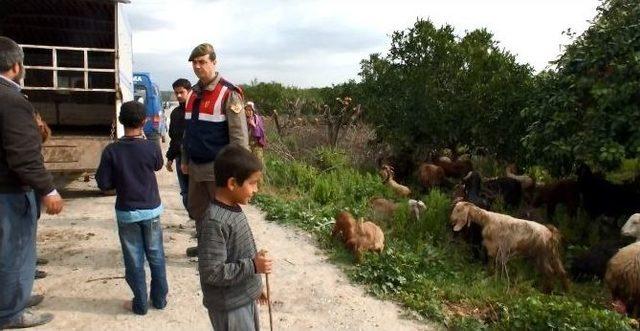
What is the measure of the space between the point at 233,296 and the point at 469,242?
416 cm

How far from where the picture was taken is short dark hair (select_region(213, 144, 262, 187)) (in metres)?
2.08

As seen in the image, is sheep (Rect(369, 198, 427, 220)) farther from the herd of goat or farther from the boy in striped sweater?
the boy in striped sweater

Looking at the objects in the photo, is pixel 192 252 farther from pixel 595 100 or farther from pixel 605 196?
pixel 605 196

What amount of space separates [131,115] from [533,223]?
390cm

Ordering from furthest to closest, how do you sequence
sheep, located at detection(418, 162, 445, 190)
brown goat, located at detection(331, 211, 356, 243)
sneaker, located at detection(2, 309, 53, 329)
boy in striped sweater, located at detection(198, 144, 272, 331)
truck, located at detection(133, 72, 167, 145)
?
1. truck, located at detection(133, 72, 167, 145)
2. sheep, located at detection(418, 162, 445, 190)
3. brown goat, located at detection(331, 211, 356, 243)
4. sneaker, located at detection(2, 309, 53, 329)
5. boy in striped sweater, located at detection(198, 144, 272, 331)

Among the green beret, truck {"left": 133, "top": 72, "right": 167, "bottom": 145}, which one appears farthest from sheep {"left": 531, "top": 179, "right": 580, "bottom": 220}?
truck {"left": 133, "top": 72, "right": 167, "bottom": 145}

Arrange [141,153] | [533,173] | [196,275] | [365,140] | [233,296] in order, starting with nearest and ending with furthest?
[233,296]
[141,153]
[196,275]
[533,173]
[365,140]

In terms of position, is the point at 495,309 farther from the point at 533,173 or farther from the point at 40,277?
the point at 533,173

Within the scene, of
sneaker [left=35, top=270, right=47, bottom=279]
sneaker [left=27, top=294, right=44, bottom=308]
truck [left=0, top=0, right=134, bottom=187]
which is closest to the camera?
sneaker [left=27, top=294, right=44, bottom=308]

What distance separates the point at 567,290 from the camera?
192 inches

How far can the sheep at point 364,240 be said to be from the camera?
510 cm

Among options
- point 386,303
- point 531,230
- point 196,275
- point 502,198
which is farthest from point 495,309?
point 502,198

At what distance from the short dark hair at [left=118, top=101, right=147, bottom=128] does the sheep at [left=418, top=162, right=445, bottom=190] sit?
6.21m

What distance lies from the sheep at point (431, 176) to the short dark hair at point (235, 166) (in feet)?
23.0
